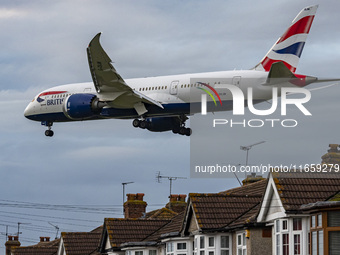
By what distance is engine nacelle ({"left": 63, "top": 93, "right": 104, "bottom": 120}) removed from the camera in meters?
74.9

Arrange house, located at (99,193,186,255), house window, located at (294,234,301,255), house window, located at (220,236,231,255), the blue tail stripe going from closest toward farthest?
house window, located at (294,234,301,255)
house window, located at (220,236,231,255)
house, located at (99,193,186,255)
the blue tail stripe

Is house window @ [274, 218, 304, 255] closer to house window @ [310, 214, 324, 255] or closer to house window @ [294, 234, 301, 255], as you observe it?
house window @ [294, 234, 301, 255]

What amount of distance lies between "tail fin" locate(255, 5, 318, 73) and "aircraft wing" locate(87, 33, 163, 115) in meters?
8.68

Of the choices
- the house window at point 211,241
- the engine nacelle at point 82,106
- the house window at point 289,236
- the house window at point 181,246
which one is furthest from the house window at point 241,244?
the engine nacelle at point 82,106

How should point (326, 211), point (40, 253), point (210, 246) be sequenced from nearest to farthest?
point (326, 211) → point (210, 246) → point (40, 253)

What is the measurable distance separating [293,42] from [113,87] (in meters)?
13.0

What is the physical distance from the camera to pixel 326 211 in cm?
3888

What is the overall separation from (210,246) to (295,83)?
1746 centimetres

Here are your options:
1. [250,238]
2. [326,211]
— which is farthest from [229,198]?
[326,211]

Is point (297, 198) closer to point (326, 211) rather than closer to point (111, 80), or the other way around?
point (326, 211)

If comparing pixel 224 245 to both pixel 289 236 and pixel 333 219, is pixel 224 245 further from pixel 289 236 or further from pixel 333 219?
pixel 333 219

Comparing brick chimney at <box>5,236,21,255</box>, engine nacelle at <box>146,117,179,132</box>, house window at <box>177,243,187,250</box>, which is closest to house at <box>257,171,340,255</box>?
house window at <box>177,243,187,250</box>

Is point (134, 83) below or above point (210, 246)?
above

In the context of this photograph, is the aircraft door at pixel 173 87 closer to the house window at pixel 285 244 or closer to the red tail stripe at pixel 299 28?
the red tail stripe at pixel 299 28
